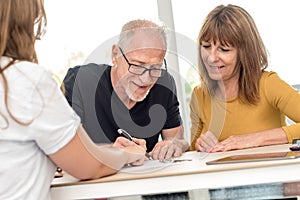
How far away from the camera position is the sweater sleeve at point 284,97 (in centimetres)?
183

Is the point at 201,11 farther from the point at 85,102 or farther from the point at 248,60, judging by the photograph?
the point at 85,102

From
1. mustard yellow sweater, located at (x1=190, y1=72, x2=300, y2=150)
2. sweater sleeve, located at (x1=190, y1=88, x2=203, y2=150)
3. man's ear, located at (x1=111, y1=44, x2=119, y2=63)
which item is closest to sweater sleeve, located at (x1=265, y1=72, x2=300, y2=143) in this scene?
mustard yellow sweater, located at (x1=190, y1=72, x2=300, y2=150)

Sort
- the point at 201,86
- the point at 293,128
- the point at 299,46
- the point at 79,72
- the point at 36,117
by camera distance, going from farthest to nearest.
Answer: the point at 299,46, the point at 201,86, the point at 79,72, the point at 293,128, the point at 36,117

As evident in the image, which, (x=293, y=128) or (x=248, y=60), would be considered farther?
(x=248, y=60)

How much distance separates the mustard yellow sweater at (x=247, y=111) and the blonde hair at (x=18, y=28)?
0.98 metres

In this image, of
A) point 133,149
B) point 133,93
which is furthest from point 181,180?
point 133,93

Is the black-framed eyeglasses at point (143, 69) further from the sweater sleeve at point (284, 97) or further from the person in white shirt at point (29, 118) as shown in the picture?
the person in white shirt at point (29, 118)

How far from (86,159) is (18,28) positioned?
33cm

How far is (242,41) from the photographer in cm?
195

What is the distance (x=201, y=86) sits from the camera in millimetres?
2078

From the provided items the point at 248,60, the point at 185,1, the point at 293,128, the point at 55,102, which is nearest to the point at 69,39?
the point at 185,1

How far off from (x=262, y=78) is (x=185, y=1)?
3.70 ft

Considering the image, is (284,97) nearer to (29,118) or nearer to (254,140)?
(254,140)

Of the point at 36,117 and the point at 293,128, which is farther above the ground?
the point at 36,117
